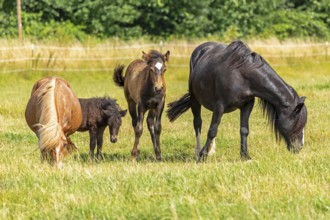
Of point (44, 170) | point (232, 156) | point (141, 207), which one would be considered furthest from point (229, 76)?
point (141, 207)

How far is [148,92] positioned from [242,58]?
228 cm

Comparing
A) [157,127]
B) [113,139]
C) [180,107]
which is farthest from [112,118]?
[180,107]

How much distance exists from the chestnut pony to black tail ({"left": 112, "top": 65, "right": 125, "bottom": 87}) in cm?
404

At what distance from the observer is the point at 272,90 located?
36.7ft

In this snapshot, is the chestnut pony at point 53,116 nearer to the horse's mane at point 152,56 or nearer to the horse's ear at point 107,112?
the horse's mane at point 152,56

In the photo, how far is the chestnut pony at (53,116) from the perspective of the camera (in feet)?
30.7

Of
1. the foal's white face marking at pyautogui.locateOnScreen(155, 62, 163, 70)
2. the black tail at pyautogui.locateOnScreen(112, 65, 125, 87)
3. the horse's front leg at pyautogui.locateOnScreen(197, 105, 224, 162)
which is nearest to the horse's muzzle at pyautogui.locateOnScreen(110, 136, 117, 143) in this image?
the foal's white face marking at pyautogui.locateOnScreen(155, 62, 163, 70)

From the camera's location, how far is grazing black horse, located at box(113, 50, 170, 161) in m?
12.3

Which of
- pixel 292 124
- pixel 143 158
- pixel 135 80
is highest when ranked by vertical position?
pixel 292 124

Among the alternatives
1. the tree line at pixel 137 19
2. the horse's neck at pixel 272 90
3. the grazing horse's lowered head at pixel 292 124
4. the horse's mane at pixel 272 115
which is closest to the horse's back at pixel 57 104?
the horse's neck at pixel 272 90

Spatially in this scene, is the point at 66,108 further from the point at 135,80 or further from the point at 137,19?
the point at 137,19

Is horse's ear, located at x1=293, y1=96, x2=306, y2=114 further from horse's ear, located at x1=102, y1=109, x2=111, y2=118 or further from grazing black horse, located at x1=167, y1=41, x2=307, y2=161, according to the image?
horse's ear, located at x1=102, y1=109, x2=111, y2=118

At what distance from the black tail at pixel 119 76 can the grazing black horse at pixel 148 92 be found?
0.35 m

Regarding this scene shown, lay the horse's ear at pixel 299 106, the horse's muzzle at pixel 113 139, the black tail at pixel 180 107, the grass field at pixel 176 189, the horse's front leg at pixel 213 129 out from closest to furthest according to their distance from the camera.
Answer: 1. the grass field at pixel 176 189
2. the horse's ear at pixel 299 106
3. the horse's front leg at pixel 213 129
4. the horse's muzzle at pixel 113 139
5. the black tail at pixel 180 107
